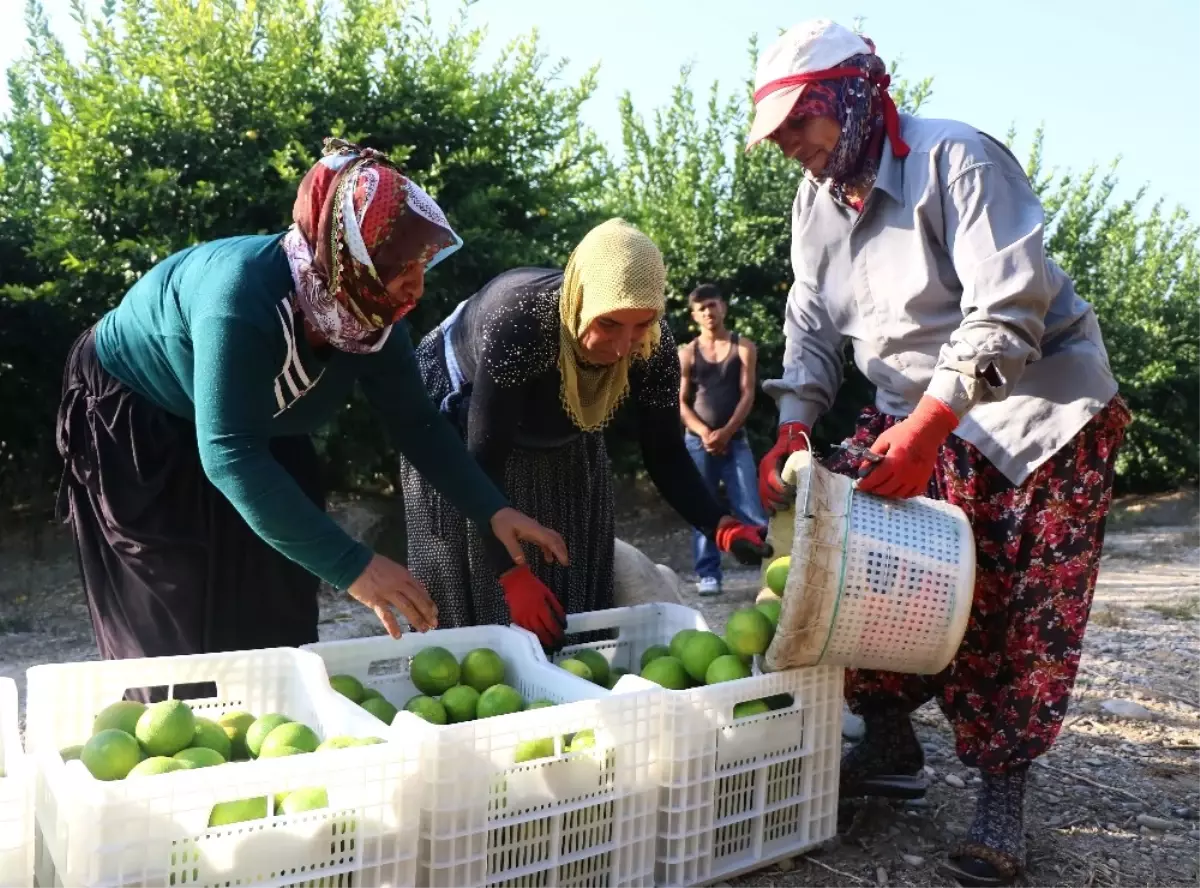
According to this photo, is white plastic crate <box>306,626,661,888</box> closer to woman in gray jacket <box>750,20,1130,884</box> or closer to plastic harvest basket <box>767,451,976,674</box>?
plastic harvest basket <box>767,451,976,674</box>

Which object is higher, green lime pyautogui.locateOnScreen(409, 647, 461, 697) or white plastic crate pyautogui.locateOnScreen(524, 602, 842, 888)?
green lime pyautogui.locateOnScreen(409, 647, 461, 697)

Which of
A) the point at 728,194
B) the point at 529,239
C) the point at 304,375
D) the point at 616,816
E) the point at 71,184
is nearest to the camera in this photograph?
the point at 616,816

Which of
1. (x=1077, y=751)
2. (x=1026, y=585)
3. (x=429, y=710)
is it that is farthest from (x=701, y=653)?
(x=1077, y=751)

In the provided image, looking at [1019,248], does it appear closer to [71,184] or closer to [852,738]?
[852,738]

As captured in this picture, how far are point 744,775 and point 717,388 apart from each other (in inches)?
198

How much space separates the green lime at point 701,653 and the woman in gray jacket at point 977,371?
37 centimetres

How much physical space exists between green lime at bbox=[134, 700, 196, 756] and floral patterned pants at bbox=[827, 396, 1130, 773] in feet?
5.88

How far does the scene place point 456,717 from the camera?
240cm

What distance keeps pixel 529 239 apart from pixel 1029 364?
483 centimetres

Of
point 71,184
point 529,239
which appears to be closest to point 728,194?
point 529,239

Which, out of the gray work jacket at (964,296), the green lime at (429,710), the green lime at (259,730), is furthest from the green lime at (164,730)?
the gray work jacket at (964,296)

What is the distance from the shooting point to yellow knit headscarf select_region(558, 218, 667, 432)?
8.47 feet

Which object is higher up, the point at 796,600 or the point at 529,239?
the point at 529,239

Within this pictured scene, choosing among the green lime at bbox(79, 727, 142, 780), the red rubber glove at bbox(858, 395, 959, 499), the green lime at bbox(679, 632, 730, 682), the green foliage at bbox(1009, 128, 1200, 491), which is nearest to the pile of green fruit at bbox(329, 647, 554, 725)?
the green lime at bbox(679, 632, 730, 682)
